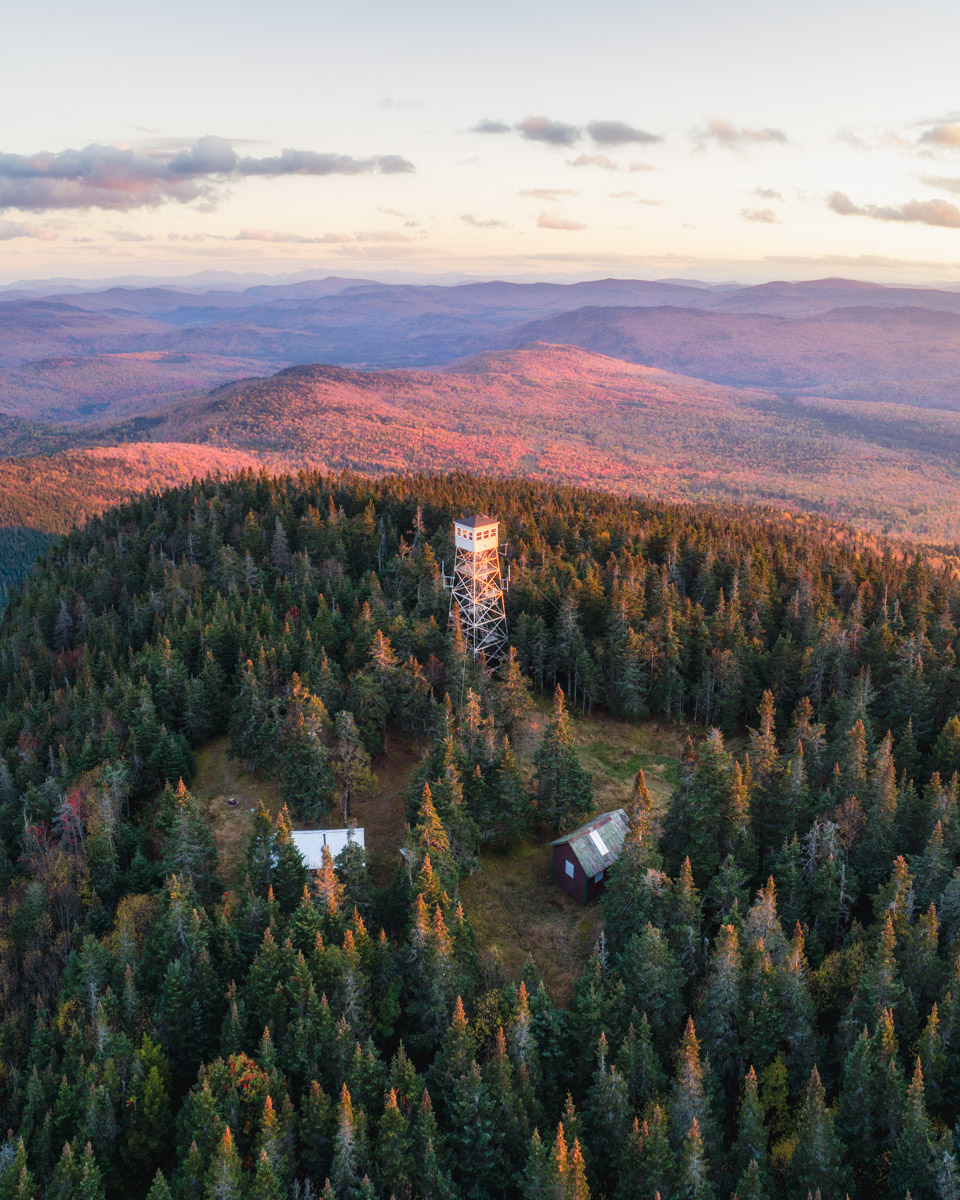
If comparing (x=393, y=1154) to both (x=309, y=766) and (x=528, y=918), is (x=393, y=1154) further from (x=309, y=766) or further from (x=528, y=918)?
(x=309, y=766)

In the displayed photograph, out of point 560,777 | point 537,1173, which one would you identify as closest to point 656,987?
point 537,1173

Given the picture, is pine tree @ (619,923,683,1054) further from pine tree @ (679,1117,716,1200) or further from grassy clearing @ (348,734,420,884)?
grassy clearing @ (348,734,420,884)

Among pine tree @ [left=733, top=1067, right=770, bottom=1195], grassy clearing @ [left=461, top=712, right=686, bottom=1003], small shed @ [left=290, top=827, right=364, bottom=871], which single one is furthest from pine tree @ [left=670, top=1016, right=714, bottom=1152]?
Answer: small shed @ [left=290, top=827, right=364, bottom=871]

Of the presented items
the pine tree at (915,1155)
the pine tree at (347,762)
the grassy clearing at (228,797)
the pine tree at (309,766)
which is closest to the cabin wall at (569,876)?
the pine tree at (347,762)

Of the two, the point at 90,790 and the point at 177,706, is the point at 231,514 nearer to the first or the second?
the point at 177,706

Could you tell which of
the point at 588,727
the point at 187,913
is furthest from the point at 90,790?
the point at 588,727

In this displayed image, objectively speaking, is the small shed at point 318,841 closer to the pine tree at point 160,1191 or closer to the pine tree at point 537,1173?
the pine tree at point 160,1191
